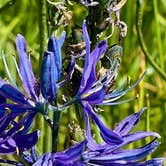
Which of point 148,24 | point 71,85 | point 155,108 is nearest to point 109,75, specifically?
point 71,85

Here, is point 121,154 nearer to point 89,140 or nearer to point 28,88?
point 89,140

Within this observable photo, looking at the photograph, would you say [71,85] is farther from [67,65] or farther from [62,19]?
[62,19]

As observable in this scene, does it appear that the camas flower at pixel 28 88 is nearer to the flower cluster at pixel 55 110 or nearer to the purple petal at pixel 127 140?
the flower cluster at pixel 55 110

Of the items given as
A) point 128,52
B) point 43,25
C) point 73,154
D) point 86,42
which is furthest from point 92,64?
point 128,52

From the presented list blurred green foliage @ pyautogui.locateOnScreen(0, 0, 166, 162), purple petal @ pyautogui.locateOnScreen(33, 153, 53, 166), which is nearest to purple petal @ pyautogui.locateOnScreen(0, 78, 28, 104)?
purple petal @ pyautogui.locateOnScreen(33, 153, 53, 166)

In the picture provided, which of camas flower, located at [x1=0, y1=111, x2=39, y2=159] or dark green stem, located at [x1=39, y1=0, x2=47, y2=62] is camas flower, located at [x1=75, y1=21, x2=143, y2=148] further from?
dark green stem, located at [x1=39, y1=0, x2=47, y2=62]
